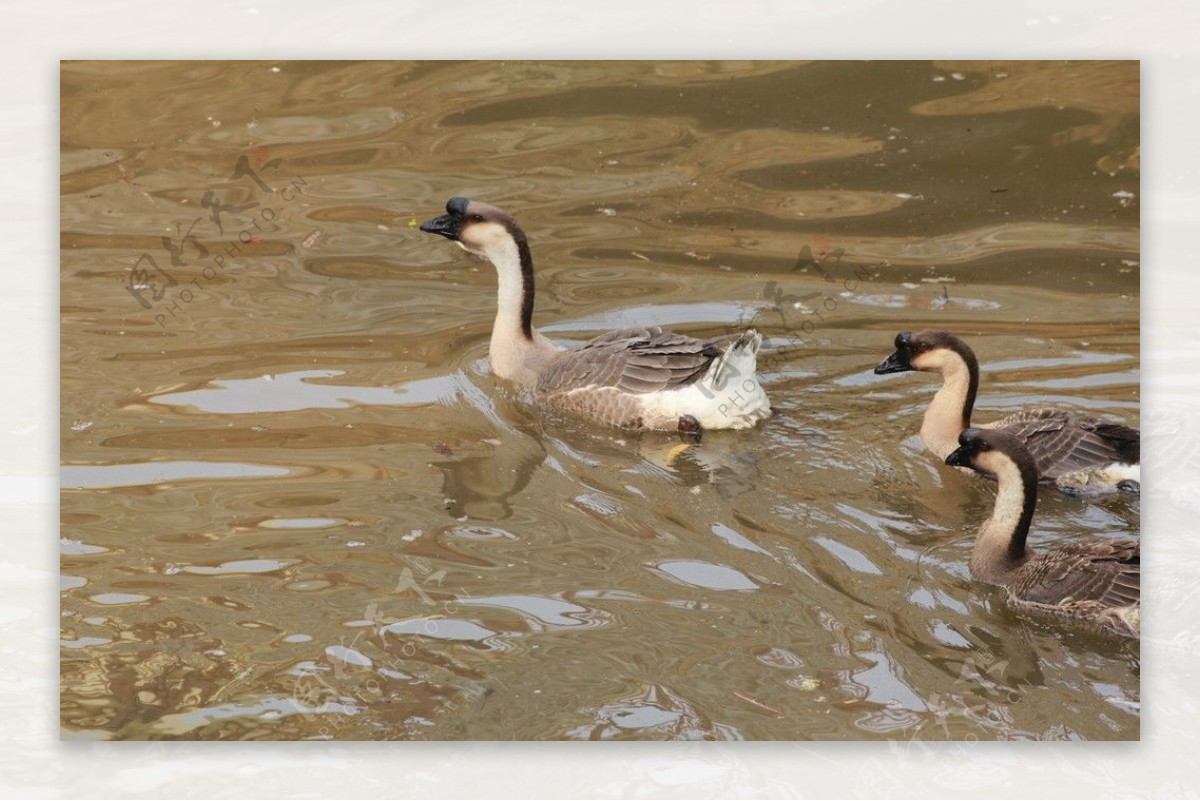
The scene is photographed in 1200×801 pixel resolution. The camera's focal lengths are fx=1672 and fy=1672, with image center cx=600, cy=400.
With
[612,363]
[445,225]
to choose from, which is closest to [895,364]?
[612,363]

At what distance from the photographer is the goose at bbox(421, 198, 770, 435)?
7.05m

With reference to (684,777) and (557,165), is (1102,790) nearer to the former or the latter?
(684,777)

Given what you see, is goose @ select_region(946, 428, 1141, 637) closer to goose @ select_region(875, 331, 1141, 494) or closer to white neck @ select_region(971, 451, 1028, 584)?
white neck @ select_region(971, 451, 1028, 584)

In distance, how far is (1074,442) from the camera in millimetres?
6637

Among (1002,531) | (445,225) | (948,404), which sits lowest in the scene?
(1002,531)

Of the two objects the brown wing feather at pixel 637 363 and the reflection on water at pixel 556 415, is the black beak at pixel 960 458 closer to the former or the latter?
the reflection on water at pixel 556 415

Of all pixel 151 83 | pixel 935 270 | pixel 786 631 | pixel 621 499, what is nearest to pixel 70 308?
pixel 151 83

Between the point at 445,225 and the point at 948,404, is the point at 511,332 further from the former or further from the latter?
the point at 948,404

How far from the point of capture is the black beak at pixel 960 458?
20.3 feet

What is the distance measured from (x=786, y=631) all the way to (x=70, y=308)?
10.0ft

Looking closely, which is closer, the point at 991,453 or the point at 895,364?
the point at 991,453

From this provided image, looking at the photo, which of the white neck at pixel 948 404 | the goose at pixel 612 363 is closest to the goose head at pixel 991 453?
the white neck at pixel 948 404

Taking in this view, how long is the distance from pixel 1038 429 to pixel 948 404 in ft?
1.32

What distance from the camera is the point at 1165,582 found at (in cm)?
559
